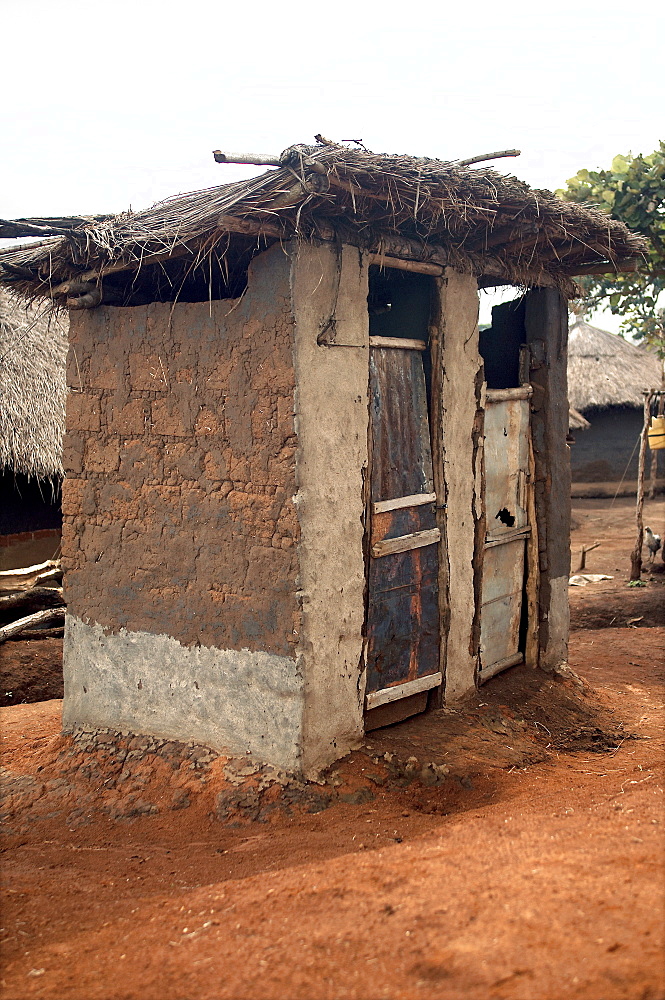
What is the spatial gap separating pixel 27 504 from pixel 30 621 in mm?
1592

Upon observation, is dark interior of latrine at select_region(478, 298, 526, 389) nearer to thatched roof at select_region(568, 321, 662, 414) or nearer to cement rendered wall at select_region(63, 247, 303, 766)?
cement rendered wall at select_region(63, 247, 303, 766)

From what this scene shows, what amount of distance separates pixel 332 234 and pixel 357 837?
313 centimetres

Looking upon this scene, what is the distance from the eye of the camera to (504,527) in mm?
6207

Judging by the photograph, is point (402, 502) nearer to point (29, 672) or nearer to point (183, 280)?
point (183, 280)

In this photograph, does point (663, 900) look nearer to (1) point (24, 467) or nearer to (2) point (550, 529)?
(2) point (550, 529)

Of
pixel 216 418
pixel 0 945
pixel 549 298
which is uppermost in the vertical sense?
pixel 549 298

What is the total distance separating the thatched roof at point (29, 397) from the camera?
869cm

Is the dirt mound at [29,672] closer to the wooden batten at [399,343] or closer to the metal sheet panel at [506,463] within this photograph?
the metal sheet panel at [506,463]

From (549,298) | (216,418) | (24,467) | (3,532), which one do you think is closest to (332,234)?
(216,418)

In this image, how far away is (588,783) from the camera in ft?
15.4

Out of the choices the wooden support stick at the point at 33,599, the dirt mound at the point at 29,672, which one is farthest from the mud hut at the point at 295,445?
the wooden support stick at the point at 33,599

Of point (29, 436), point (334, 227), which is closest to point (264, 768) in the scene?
point (334, 227)

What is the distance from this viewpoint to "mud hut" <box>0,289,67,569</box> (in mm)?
8758

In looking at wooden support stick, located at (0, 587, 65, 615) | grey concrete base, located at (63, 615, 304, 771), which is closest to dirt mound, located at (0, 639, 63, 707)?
wooden support stick, located at (0, 587, 65, 615)
